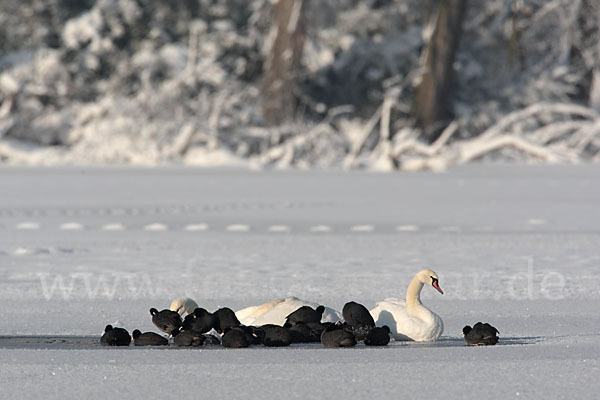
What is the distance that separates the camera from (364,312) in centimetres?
476

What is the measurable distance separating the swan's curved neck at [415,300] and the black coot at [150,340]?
110 cm

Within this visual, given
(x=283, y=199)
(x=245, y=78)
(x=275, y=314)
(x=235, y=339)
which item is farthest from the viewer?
(x=245, y=78)

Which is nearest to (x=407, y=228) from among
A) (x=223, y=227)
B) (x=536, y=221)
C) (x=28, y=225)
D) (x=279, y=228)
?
(x=279, y=228)

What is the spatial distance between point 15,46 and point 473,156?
38.2 feet

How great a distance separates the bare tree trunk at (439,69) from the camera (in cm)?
2284

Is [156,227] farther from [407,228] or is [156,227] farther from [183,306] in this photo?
[183,306]

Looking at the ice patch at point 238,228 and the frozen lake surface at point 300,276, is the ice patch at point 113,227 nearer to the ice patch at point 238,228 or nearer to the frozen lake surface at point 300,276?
the frozen lake surface at point 300,276

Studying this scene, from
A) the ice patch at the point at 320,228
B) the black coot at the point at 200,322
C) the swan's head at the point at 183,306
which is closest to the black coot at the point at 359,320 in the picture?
the black coot at the point at 200,322

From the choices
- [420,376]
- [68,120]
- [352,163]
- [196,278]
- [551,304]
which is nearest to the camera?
[420,376]

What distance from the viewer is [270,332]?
15.4 ft

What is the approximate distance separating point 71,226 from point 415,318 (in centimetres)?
608

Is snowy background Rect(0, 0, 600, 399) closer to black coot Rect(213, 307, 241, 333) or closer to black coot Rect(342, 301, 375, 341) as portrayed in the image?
black coot Rect(342, 301, 375, 341)

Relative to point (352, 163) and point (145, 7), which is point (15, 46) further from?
point (352, 163)

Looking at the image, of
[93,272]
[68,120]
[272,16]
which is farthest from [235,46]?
[93,272]
